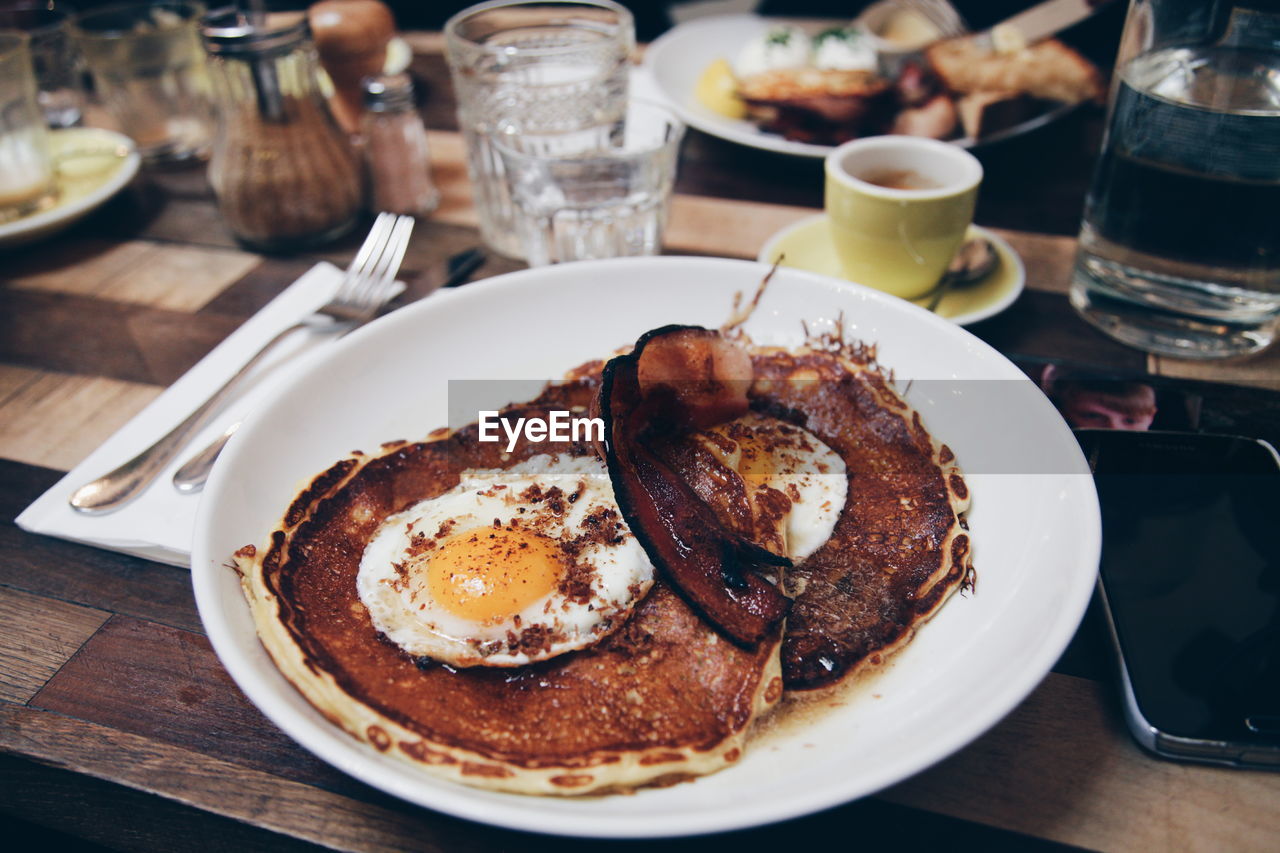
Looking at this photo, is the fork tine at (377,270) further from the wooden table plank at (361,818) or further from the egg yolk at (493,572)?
the wooden table plank at (361,818)

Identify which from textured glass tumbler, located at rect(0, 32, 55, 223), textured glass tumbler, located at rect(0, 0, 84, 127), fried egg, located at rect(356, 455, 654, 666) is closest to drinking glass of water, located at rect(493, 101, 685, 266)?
fried egg, located at rect(356, 455, 654, 666)

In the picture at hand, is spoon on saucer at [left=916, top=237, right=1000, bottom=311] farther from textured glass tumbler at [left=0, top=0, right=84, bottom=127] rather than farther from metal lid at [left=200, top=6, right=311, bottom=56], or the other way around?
textured glass tumbler at [left=0, top=0, right=84, bottom=127]

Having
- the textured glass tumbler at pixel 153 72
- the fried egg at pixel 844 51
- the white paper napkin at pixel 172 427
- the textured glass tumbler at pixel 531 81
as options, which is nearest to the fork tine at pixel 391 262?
the white paper napkin at pixel 172 427

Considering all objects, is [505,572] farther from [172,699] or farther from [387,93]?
[387,93]

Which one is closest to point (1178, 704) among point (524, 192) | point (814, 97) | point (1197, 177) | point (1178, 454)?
point (1178, 454)

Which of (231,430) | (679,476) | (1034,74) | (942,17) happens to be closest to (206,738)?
(231,430)
